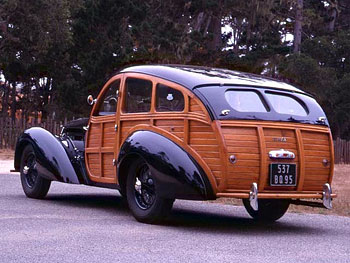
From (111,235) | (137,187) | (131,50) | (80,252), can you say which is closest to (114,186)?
(137,187)

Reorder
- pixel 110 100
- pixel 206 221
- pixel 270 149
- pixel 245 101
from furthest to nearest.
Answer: pixel 110 100, pixel 206 221, pixel 245 101, pixel 270 149

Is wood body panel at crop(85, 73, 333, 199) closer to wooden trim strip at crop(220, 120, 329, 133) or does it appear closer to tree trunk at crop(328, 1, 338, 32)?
wooden trim strip at crop(220, 120, 329, 133)

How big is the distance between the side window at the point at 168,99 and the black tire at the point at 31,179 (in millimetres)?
2750

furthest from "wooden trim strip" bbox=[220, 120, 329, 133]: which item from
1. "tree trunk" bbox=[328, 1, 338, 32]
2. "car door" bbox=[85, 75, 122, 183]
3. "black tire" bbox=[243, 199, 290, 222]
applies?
"tree trunk" bbox=[328, 1, 338, 32]

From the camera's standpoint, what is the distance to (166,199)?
27.0 feet

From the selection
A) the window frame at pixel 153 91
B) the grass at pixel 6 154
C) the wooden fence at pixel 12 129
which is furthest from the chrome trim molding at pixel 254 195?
the wooden fence at pixel 12 129

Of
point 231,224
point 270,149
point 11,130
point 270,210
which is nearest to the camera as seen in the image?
point 270,149

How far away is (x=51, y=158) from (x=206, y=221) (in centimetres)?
245

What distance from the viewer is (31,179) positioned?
36.7ft

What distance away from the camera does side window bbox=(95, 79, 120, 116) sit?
31.8ft

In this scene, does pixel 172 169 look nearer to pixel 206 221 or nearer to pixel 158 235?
pixel 158 235

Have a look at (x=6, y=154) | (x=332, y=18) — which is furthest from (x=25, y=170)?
(x=332, y=18)

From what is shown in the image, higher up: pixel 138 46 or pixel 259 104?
pixel 138 46

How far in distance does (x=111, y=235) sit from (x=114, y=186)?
5.99 ft
